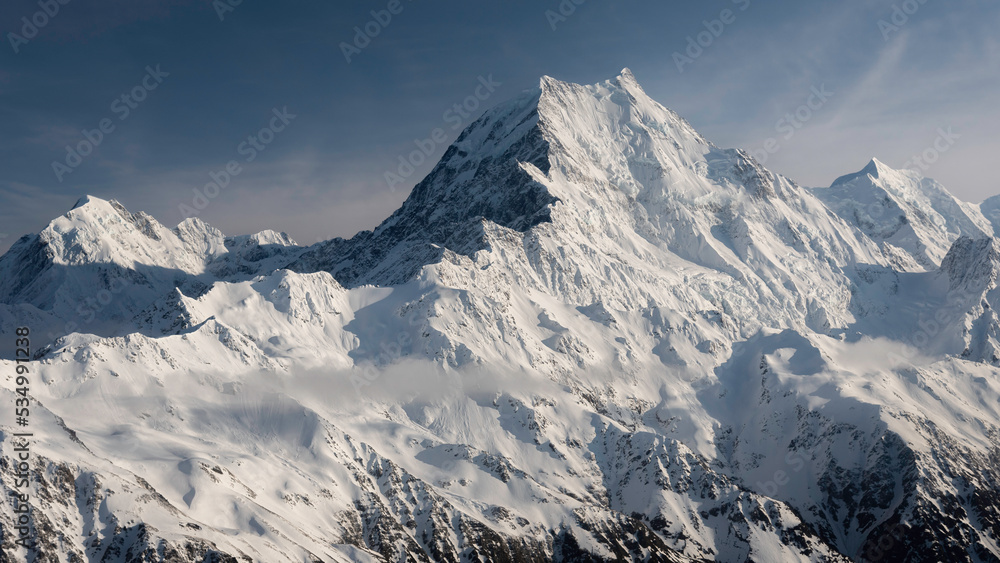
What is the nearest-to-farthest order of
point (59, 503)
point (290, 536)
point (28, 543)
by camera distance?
point (28, 543)
point (59, 503)
point (290, 536)

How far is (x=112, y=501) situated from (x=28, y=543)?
20.2 m

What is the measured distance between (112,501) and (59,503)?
11181 mm

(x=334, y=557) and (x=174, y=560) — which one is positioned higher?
(x=334, y=557)

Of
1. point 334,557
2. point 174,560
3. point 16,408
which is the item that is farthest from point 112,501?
point 334,557

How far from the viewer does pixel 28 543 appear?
161m

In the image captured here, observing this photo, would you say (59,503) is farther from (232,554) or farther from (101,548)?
(232,554)

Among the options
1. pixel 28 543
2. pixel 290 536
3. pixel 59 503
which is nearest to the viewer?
pixel 28 543

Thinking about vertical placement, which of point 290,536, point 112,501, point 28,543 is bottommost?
point 28,543

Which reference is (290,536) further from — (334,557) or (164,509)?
(164,509)

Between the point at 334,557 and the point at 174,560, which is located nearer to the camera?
the point at 174,560

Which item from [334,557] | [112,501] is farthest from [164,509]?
[334,557]

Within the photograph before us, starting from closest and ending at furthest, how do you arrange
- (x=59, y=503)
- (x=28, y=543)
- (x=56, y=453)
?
(x=28, y=543) < (x=59, y=503) < (x=56, y=453)

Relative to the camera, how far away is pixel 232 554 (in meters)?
176

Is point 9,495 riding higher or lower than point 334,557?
lower
